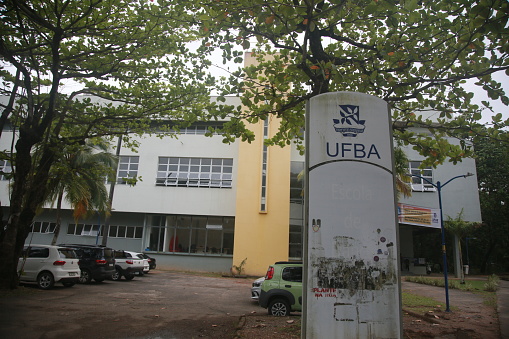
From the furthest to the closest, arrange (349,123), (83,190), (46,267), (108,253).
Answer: (83,190)
(108,253)
(46,267)
(349,123)

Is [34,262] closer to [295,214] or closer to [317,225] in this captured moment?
[317,225]

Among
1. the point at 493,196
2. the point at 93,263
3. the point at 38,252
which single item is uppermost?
the point at 493,196

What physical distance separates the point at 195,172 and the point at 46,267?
15076mm

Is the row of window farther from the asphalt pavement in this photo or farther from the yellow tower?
the asphalt pavement

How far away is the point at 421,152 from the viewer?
790 centimetres

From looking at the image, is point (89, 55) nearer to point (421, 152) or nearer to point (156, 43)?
point (156, 43)

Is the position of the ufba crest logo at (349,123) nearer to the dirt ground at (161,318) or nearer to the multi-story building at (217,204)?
the dirt ground at (161,318)

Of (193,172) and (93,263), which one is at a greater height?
(193,172)

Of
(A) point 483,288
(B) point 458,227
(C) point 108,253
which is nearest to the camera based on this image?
(C) point 108,253

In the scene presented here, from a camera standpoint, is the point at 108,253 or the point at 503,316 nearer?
the point at 503,316

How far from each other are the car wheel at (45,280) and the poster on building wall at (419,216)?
20.5 m

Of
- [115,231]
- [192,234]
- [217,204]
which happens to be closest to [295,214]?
[217,204]

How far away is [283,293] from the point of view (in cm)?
952

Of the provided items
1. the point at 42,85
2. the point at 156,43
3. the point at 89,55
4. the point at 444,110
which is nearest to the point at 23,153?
the point at 42,85
